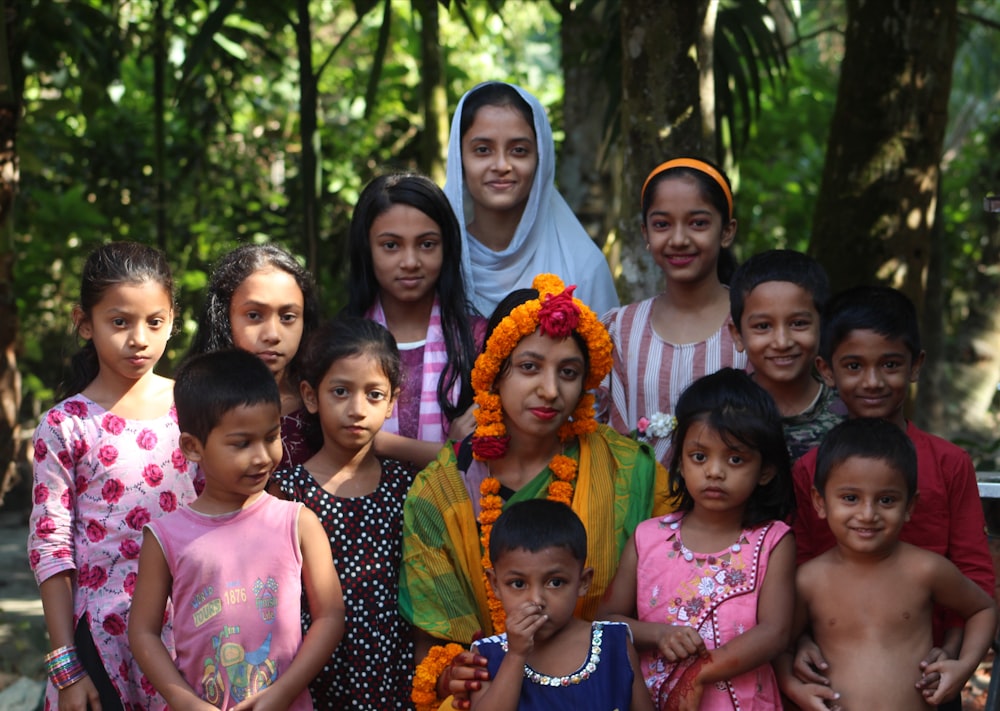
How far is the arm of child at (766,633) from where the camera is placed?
2.90 m

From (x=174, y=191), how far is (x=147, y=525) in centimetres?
712

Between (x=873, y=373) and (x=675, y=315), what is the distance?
75cm

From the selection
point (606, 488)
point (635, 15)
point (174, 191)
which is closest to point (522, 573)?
point (606, 488)

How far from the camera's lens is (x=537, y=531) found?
2.84m

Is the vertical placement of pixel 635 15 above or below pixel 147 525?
above

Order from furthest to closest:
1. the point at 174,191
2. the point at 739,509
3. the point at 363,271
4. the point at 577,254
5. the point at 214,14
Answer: the point at 174,191
the point at 214,14
the point at 577,254
the point at 363,271
the point at 739,509

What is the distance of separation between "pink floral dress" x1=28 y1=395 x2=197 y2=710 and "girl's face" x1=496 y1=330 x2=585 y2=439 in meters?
1.01

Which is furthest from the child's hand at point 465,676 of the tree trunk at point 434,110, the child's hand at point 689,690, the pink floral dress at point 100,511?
the tree trunk at point 434,110

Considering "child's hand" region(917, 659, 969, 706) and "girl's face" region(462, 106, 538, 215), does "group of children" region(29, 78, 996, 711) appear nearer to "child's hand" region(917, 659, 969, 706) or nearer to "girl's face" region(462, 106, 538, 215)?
"child's hand" region(917, 659, 969, 706)

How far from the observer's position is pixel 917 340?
131 inches

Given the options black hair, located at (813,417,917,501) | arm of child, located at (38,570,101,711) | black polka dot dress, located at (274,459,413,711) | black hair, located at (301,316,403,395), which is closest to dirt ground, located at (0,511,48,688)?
arm of child, located at (38,570,101,711)

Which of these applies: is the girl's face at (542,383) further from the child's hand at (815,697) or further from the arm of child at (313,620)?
the child's hand at (815,697)

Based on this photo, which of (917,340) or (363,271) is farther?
(363,271)

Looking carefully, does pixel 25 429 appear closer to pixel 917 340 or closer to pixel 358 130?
pixel 358 130
